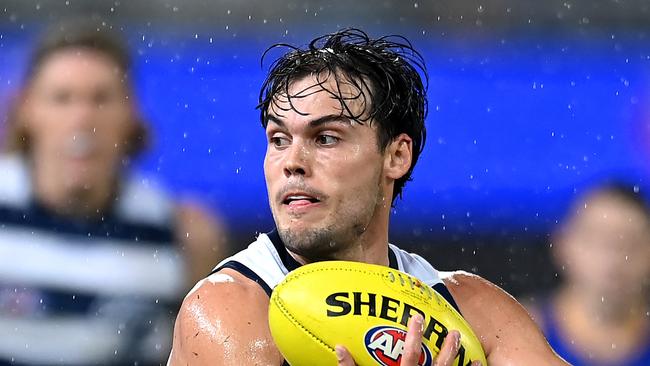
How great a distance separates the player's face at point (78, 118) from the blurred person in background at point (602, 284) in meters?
1.95

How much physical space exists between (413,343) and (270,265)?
25.5 inches

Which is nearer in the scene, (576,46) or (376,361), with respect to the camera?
(376,361)

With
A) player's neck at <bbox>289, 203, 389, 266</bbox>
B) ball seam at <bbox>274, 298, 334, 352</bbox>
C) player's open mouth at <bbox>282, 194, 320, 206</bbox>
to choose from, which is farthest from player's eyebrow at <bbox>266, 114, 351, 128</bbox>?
ball seam at <bbox>274, 298, 334, 352</bbox>

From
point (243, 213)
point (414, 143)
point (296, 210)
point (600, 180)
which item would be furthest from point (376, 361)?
point (600, 180)

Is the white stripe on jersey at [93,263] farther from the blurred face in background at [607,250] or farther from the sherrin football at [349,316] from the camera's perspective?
the sherrin football at [349,316]

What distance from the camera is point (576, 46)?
5.17 meters

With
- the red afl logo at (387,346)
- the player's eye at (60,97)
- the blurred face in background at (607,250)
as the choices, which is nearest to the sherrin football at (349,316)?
the red afl logo at (387,346)

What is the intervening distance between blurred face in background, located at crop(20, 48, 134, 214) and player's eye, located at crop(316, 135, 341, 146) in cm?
217

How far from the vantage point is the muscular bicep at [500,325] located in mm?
3043

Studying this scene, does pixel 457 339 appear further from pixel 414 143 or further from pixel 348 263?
pixel 414 143

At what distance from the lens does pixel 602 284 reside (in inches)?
193

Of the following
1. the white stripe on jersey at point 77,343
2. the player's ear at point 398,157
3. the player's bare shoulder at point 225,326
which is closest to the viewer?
the player's bare shoulder at point 225,326

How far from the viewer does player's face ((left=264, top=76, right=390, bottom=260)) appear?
287 centimetres

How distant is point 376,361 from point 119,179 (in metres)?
2.66
